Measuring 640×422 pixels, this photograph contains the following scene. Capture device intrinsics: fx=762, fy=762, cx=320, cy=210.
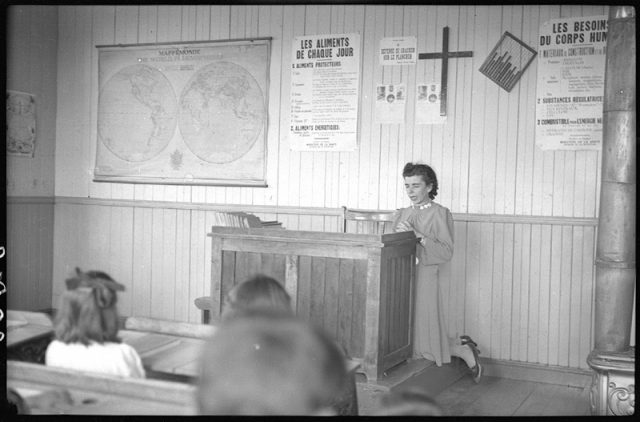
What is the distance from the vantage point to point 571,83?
15.6 feet

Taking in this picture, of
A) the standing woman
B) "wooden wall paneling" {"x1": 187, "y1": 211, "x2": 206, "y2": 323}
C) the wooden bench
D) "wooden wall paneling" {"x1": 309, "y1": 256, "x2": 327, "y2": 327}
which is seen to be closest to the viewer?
the wooden bench

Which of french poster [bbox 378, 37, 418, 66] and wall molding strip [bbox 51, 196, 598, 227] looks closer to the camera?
wall molding strip [bbox 51, 196, 598, 227]

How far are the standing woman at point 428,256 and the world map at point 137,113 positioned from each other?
2295mm

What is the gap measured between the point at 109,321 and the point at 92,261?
399 centimetres

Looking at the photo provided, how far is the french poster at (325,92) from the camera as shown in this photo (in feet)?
17.3

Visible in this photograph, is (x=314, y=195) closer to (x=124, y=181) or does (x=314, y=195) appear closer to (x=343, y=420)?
(x=124, y=181)

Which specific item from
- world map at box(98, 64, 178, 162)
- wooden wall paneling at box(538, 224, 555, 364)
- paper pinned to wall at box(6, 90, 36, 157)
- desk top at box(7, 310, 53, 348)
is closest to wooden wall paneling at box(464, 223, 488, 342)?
wooden wall paneling at box(538, 224, 555, 364)

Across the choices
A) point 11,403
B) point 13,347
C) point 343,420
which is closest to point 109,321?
point 13,347

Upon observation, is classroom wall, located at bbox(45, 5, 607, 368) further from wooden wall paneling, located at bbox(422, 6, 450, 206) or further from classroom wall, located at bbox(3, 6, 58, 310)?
classroom wall, located at bbox(3, 6, 58, 310)

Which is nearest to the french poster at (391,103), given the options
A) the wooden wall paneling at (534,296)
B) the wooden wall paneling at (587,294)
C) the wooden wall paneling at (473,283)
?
the wooden wall paneling at (473,283)

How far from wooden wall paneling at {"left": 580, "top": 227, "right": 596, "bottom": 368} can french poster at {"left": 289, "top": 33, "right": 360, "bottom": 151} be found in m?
1.67

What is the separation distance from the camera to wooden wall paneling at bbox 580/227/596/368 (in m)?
4.70

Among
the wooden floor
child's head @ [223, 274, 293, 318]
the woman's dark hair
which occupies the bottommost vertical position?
the wooden floor

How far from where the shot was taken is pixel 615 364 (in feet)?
10.7
